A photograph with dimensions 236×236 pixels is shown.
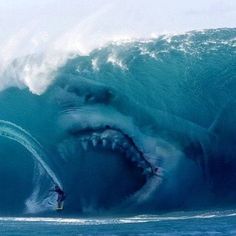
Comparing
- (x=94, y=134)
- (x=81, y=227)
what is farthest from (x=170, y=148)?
(x=81, y=227)

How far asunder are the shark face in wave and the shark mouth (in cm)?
3

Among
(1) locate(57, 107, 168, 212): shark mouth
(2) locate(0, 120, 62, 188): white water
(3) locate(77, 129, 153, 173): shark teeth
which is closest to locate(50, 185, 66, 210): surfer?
(2) locate(0, 120, 62, 188): white water

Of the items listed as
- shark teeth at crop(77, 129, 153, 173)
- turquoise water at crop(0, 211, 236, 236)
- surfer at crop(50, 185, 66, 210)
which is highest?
shark teeth at crop(77, 129, 153, 173)

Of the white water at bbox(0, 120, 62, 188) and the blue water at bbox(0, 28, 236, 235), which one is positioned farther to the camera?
the white water at bbox(0, 120, 62, 188)

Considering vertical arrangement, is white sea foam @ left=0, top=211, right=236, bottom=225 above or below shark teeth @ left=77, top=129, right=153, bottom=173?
below

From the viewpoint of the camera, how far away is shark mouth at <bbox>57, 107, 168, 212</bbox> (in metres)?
23.1

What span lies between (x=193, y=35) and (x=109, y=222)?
31.7ft

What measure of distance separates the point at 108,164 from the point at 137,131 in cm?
144

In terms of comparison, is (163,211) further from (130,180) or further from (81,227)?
(81,227)

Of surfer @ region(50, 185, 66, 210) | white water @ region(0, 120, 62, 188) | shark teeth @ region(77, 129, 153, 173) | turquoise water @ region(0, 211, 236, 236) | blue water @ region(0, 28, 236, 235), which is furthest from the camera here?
white water @ region(0, 120, 62, 188)

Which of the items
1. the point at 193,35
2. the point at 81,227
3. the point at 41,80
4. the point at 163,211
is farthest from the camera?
the point at 193,35

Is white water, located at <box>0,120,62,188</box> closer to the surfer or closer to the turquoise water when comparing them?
the surfer

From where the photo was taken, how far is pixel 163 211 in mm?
22719

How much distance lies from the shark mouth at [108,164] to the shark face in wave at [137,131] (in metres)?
0.03
